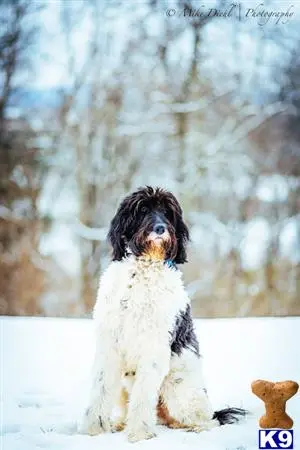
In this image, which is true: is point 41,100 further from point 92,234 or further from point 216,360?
point 216,360

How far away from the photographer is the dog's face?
5.65 feet

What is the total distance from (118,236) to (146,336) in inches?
12.4

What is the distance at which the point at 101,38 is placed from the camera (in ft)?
6.97

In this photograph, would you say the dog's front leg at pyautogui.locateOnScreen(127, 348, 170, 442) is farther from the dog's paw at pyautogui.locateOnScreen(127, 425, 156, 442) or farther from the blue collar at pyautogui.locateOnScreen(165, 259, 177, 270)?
the blue collar at pyautogui.locateOnScreen(165, 259, 177, 270)

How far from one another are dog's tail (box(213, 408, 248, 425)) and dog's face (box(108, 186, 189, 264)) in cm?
49

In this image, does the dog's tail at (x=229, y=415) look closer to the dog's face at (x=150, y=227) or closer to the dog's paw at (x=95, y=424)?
the dog's paw at (x=95, y=424)

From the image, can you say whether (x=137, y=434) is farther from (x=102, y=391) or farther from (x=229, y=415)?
(x=229, y=415)

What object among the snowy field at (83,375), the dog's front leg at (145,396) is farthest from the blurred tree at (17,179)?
the dog's front leg at (145,396)

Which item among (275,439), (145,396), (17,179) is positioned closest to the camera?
(145,396)

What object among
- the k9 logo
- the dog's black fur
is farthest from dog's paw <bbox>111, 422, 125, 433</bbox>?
the k9 logo

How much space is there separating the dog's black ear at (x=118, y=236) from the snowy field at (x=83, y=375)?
286 millimetres

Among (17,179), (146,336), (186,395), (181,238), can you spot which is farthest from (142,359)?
(17,179)

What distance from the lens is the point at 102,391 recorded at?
1710 mm

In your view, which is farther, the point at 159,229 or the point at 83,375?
the point at 83,375
